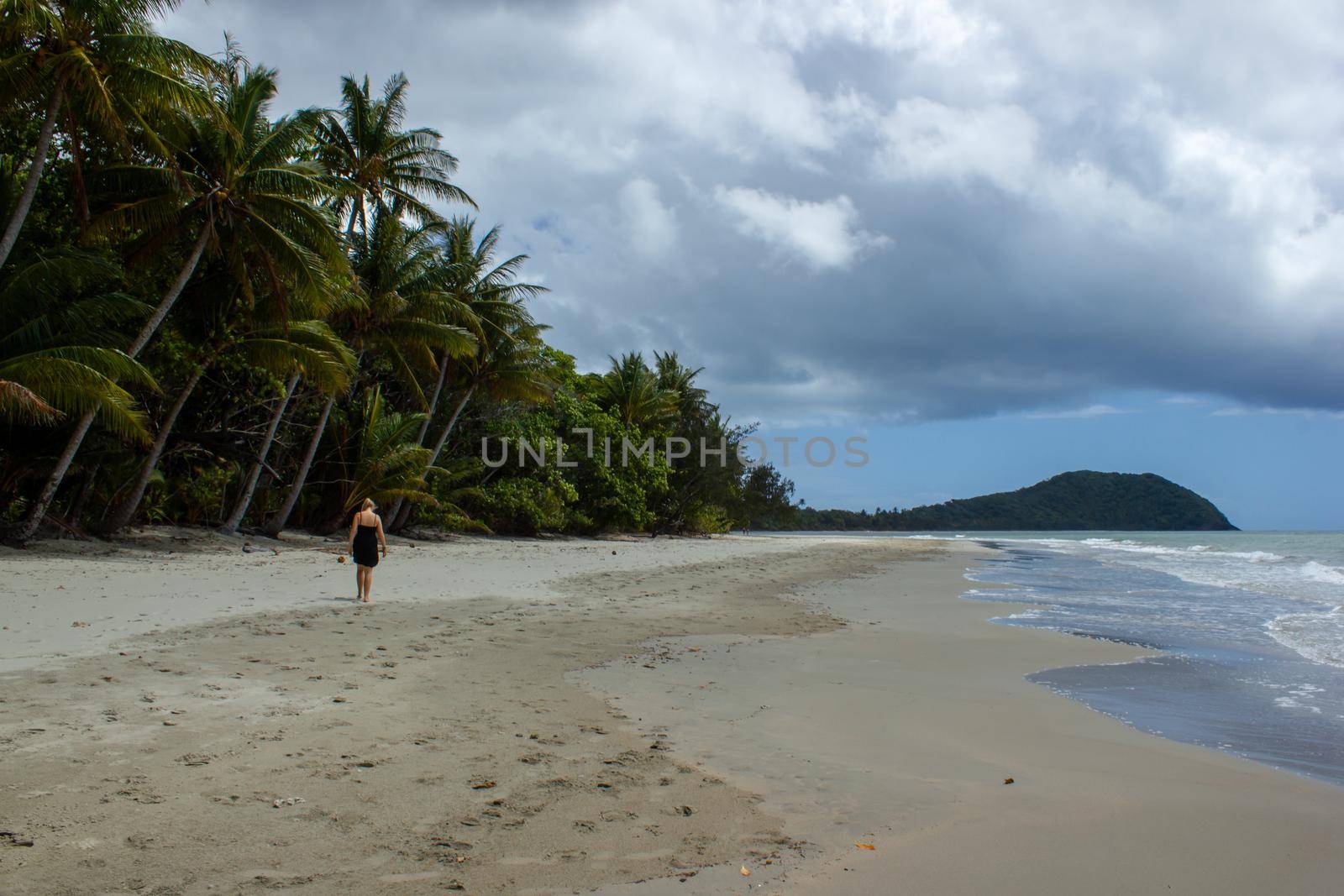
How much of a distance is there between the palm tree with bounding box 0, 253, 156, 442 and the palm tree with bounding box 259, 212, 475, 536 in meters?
6.38

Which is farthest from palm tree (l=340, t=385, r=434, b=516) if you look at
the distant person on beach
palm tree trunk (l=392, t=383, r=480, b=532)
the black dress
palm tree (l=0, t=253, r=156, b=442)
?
the black dress

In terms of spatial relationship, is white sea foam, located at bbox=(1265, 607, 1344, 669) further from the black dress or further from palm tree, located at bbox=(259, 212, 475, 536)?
palm tree, located at bbox=(259, 212, 475, 536)

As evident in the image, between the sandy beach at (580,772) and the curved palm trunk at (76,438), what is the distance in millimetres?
7004

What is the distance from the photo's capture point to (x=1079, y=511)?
11431 cm

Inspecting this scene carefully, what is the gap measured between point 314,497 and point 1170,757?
857 inches

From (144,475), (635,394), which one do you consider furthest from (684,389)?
(144,475)

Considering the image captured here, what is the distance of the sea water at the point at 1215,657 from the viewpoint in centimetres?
524

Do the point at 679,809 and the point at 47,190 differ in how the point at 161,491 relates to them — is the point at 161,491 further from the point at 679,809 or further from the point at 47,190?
the point at 679,809

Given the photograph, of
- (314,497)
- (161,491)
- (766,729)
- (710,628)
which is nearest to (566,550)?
(314,497)

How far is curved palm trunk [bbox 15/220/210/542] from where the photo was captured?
1390cm

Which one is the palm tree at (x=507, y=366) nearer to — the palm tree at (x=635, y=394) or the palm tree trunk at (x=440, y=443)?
the palm tree trunk at (x=440, y=443)

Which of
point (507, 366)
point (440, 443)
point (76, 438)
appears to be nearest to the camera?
point (76, 438)

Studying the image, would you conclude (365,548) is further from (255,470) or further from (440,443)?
(440,443)

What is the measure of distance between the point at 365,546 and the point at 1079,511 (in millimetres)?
120957
